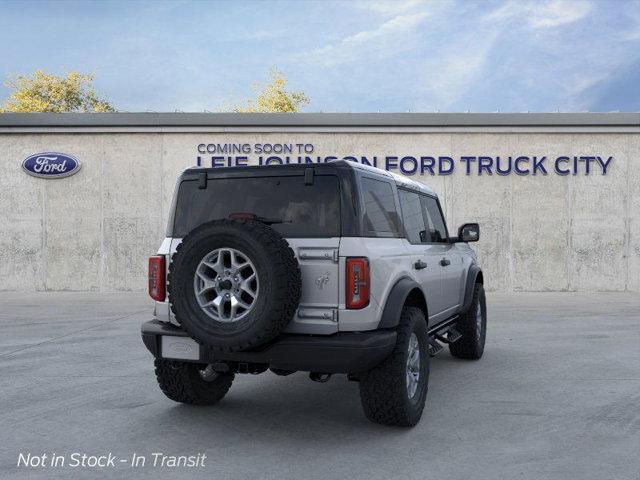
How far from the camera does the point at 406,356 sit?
416cm

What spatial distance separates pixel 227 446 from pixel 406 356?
1312mm

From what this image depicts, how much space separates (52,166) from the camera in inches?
615

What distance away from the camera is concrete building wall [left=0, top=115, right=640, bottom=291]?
1533 centimetres

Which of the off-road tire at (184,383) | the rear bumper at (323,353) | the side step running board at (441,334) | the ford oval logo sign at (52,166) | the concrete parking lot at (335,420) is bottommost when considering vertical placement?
the concrete parking lot at (335,420)

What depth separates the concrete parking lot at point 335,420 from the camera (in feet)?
11.8

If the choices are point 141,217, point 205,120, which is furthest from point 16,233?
point 205,120

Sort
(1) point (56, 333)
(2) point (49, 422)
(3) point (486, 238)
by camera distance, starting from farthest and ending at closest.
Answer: (3) point (486, 238), (1) point (56, 333), (2) point (49, 422)

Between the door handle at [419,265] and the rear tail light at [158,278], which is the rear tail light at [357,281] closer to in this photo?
the door handle at [419,265]

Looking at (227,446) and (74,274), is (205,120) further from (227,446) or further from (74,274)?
(227,446)

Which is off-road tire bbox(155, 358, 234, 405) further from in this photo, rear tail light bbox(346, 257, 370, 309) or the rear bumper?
rear tail light bbox(346, 257, 370, 309)

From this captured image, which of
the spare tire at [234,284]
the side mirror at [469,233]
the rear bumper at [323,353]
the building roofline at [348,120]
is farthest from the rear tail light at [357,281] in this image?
the building roofline at [348,120]

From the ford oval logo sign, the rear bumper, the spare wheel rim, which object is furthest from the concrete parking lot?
the ford oval logo sign

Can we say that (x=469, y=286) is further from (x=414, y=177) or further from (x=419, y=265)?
(x=414, y=177)

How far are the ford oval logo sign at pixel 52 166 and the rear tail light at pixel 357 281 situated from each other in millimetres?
13567
